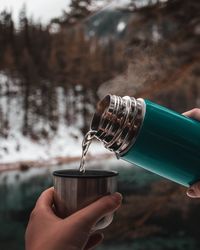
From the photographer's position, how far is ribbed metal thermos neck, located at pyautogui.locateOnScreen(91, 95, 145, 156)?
1.10 ft

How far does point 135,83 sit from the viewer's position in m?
1.55

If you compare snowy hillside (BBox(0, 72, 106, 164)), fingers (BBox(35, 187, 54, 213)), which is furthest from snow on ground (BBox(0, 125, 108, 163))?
fingers (BBox(35, 187, 54, 213))

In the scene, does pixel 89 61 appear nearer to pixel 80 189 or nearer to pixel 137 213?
pixel 137 213

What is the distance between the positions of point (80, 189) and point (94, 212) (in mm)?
23

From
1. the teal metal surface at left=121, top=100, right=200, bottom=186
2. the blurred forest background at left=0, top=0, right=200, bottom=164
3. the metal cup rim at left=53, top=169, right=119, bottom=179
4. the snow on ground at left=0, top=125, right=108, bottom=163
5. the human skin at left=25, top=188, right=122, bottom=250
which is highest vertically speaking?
the blurred forest background at left=0, top=0, right=200, bottom=164

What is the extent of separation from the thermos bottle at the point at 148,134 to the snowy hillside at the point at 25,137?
3.51 feet

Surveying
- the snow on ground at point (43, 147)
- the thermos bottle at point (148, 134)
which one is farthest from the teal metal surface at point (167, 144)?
the snow on ground at point (43, 147)

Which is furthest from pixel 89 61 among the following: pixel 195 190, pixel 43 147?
pixel 195 190

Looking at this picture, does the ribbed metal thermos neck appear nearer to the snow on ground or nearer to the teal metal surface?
the teal metal surface

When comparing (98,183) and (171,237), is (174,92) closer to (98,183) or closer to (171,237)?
(171,237)

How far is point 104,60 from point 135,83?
163 mm

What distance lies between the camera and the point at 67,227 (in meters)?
0.32

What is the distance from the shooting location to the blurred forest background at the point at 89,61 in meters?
1.42

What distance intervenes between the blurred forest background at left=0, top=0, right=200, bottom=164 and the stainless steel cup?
1072 millimetres
